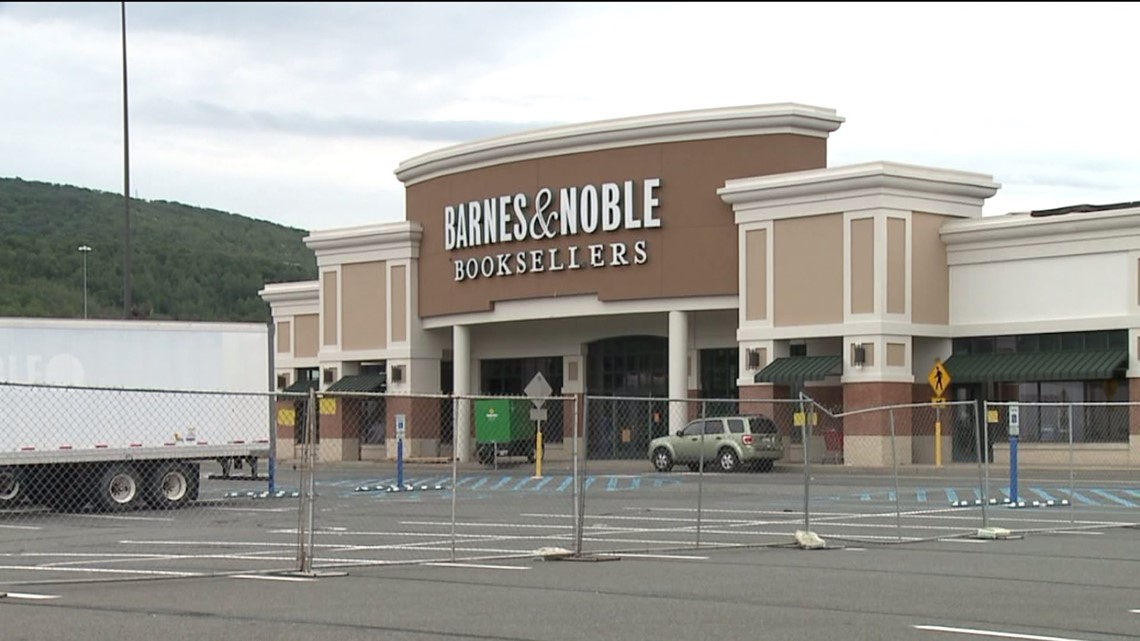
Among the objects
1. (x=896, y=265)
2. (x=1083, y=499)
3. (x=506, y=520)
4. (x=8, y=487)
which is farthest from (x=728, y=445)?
(x=8, y=487)

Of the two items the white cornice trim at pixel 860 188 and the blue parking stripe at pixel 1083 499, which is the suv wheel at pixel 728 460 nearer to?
the white cornice trim at pixel 860 188

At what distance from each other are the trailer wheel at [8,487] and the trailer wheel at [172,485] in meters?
2.68

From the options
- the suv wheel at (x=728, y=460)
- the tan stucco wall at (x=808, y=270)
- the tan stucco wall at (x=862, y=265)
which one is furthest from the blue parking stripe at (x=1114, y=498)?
the tan stucco wall at (x=808, y=270)

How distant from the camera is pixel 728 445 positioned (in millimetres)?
41625

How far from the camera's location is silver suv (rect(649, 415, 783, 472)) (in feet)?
135

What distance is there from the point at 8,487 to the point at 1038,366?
26.9 m

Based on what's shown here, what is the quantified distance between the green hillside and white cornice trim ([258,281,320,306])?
8.57 metres

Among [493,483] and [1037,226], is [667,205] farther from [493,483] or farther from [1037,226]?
[493,483]

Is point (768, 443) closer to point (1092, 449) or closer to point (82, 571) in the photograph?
point (1092, 449)

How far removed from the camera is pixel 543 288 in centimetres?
5391

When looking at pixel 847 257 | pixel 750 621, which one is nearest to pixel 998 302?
pixel 847 257

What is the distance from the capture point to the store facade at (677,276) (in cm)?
4600

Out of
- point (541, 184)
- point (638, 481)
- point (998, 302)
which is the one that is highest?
point (541, 184)

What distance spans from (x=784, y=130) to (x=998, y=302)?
8055mm
